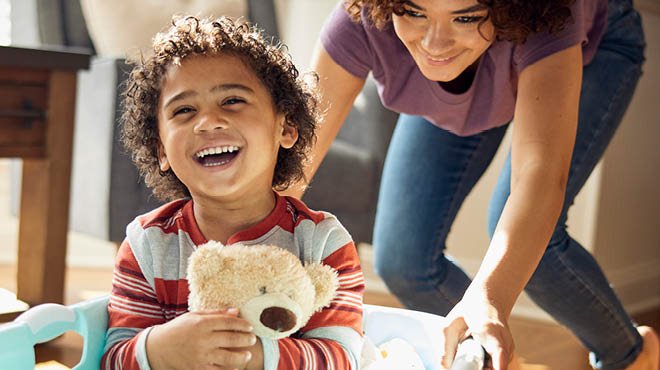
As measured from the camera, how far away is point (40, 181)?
164 centimetres

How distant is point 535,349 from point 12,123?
1.42 meters

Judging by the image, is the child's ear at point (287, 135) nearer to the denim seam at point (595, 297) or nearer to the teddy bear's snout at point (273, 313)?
the teddy bear's snout at point (273, 313)

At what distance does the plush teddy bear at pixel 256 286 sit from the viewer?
2.33 ft

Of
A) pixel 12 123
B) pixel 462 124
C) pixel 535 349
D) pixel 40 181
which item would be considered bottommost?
pixel 535 349

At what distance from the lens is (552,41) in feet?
3.16

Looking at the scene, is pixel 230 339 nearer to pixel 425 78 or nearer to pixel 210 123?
pixel 210 123

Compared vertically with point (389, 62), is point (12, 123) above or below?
below

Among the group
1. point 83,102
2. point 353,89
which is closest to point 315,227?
point 353,89

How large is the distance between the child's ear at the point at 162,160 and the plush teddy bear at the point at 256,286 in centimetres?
19

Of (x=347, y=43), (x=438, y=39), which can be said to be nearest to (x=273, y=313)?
(x=438, y=39)

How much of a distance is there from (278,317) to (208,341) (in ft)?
0.23

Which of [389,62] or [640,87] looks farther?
[640,87]

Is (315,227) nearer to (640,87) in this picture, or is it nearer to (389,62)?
(389,62)

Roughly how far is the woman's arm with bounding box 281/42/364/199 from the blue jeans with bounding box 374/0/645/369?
23 cm
